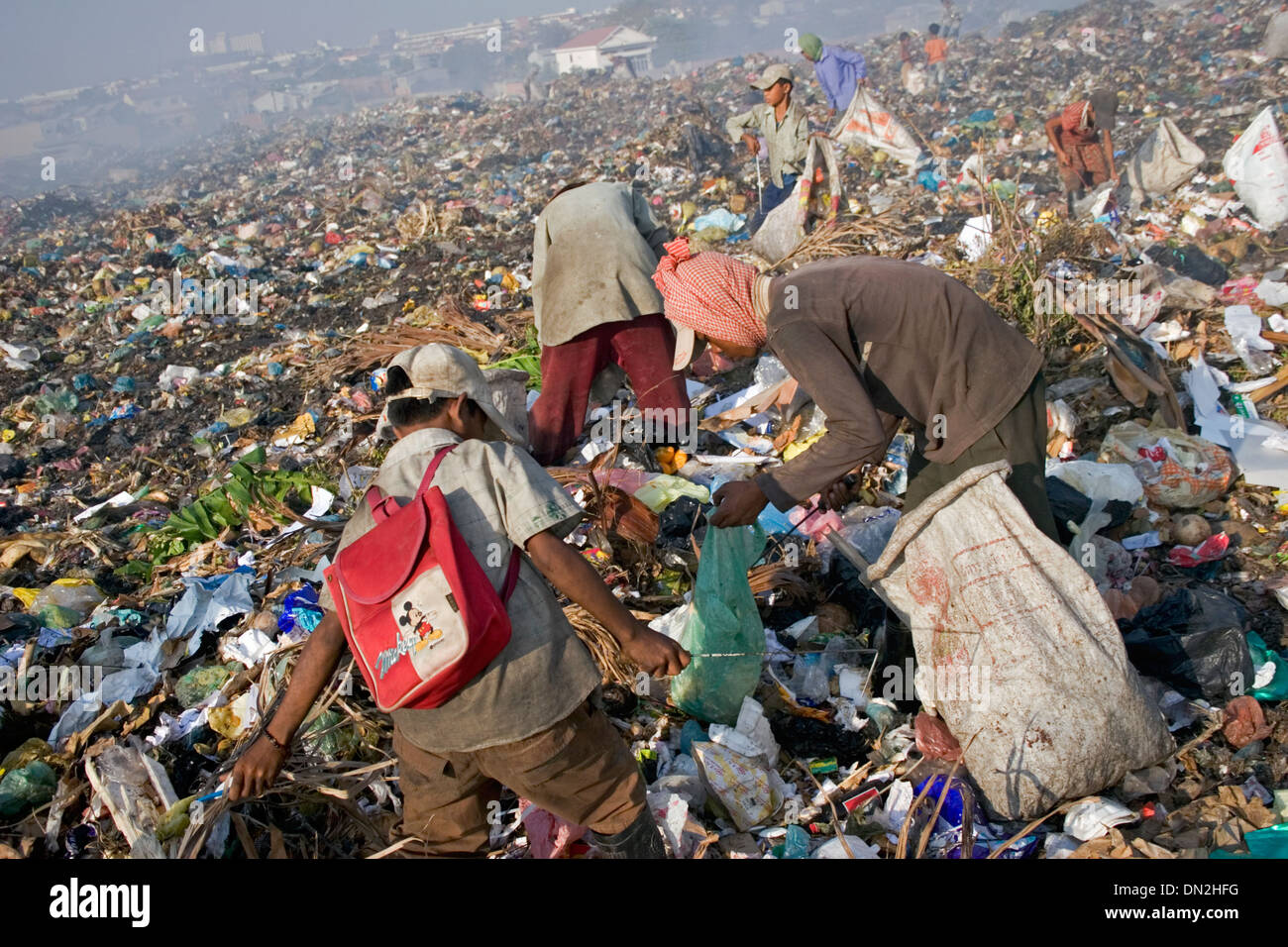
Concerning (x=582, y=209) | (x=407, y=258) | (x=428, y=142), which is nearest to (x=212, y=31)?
(x=428, y=142)

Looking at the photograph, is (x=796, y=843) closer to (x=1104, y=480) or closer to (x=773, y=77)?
(x=1104, y=480)

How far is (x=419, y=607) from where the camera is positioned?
4.97 feet

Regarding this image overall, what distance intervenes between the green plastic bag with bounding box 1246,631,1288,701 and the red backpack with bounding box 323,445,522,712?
90.6 inches

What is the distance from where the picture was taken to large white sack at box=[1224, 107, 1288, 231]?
6.51 metres

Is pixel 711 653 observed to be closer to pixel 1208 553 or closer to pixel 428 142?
pixel 1208 553

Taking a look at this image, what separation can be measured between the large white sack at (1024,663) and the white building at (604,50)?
3539 centimetres

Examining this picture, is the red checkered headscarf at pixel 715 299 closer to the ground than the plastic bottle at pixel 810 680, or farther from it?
farther from it

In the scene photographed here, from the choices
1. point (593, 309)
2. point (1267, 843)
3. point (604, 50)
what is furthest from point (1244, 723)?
point (604, 50)

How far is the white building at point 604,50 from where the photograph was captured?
34594mm

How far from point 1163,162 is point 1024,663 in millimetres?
7406

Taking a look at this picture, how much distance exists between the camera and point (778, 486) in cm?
219
